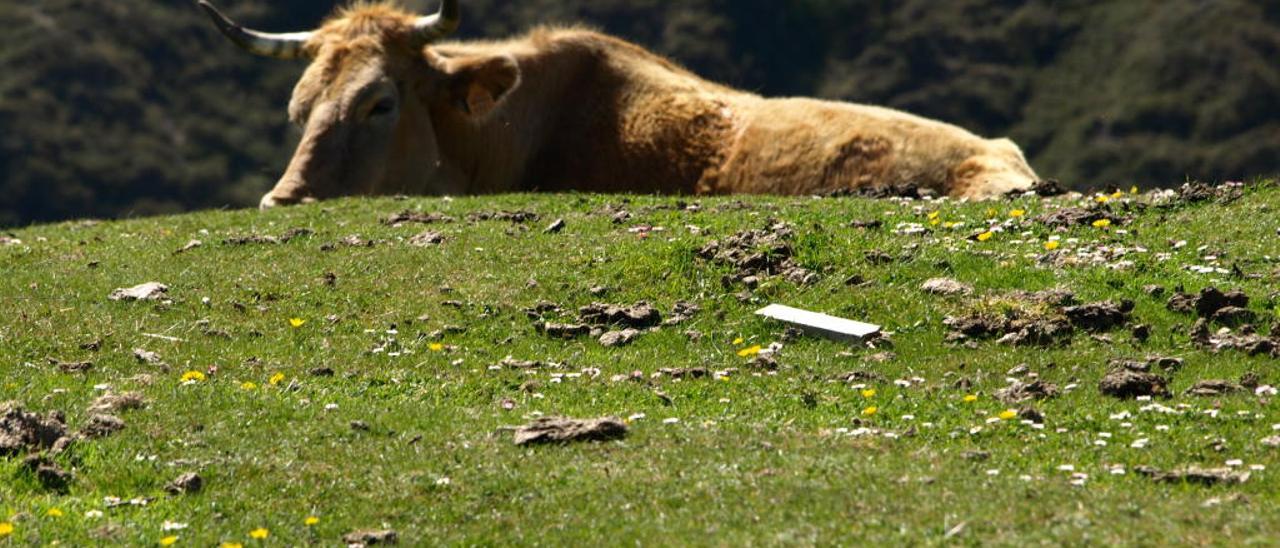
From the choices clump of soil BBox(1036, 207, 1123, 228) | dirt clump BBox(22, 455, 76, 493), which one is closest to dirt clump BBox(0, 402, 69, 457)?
dirt clump BBox(22, 455, 76, 493)

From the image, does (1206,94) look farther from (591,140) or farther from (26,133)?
(591,140)

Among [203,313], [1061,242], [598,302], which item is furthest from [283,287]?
[1061,242]

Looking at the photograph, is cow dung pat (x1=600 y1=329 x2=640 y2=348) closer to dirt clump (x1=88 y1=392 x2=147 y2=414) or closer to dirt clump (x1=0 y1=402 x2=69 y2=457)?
dirt clump (x1=88 y1=392 x2=147 y2=414)

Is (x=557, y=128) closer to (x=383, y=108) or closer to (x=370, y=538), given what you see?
(x=383, y=108)

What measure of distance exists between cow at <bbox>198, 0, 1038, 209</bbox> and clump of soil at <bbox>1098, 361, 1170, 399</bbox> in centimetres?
903

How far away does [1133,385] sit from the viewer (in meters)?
10.8

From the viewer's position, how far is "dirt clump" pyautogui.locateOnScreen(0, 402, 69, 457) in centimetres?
1037

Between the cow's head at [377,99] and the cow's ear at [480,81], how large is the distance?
0.01m

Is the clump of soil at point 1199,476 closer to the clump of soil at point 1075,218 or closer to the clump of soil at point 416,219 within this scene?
the clump of soil at point 1075,218

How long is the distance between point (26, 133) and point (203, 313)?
293ft

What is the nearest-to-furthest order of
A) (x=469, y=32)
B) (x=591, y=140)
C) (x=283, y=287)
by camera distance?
(x=283, y=287) < (x=591, y=140) < (x=469, y=32)

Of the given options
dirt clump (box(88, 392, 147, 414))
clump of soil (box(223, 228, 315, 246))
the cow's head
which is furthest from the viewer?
the cow's head

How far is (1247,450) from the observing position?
9.51 metres

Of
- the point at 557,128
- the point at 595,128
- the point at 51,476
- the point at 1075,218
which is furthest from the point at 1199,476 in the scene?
the point at 557,128
